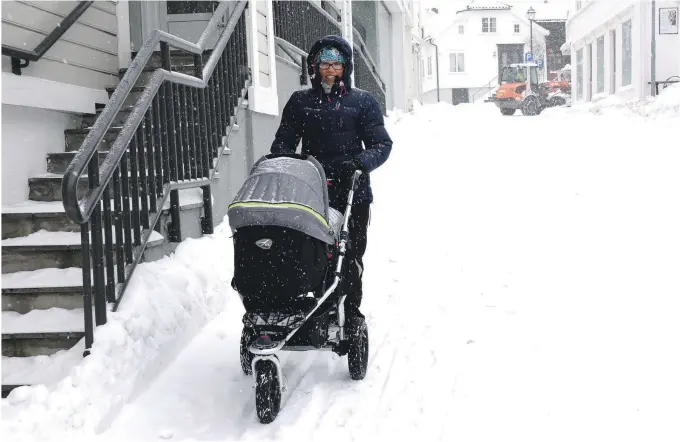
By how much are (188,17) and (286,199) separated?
708 cm

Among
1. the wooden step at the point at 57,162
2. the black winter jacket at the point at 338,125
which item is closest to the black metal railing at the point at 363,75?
the wooden step at the point at 57,162

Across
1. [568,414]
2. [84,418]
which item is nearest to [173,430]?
[84,418]

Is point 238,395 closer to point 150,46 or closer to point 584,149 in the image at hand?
point 150,46

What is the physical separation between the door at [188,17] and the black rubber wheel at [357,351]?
21.8 feet

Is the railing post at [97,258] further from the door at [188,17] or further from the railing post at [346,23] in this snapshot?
the railing post at [346,23]

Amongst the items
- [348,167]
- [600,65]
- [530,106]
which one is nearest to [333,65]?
[348,167]

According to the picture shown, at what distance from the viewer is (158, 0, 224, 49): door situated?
973 cm

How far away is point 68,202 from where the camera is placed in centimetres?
362

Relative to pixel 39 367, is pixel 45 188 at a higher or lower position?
higher

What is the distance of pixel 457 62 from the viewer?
54.4 metres

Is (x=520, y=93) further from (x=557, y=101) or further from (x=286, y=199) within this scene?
(x=286, y=199)

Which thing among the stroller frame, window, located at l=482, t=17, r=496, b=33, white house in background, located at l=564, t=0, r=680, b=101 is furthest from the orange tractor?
the stroller frame

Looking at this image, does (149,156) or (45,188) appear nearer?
(149,156)

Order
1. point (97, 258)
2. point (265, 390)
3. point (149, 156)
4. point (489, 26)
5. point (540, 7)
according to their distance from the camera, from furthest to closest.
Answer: point (540, 7)
point (489, 26)
point (149, 156)
point (97, 258)
point (265, 390)
